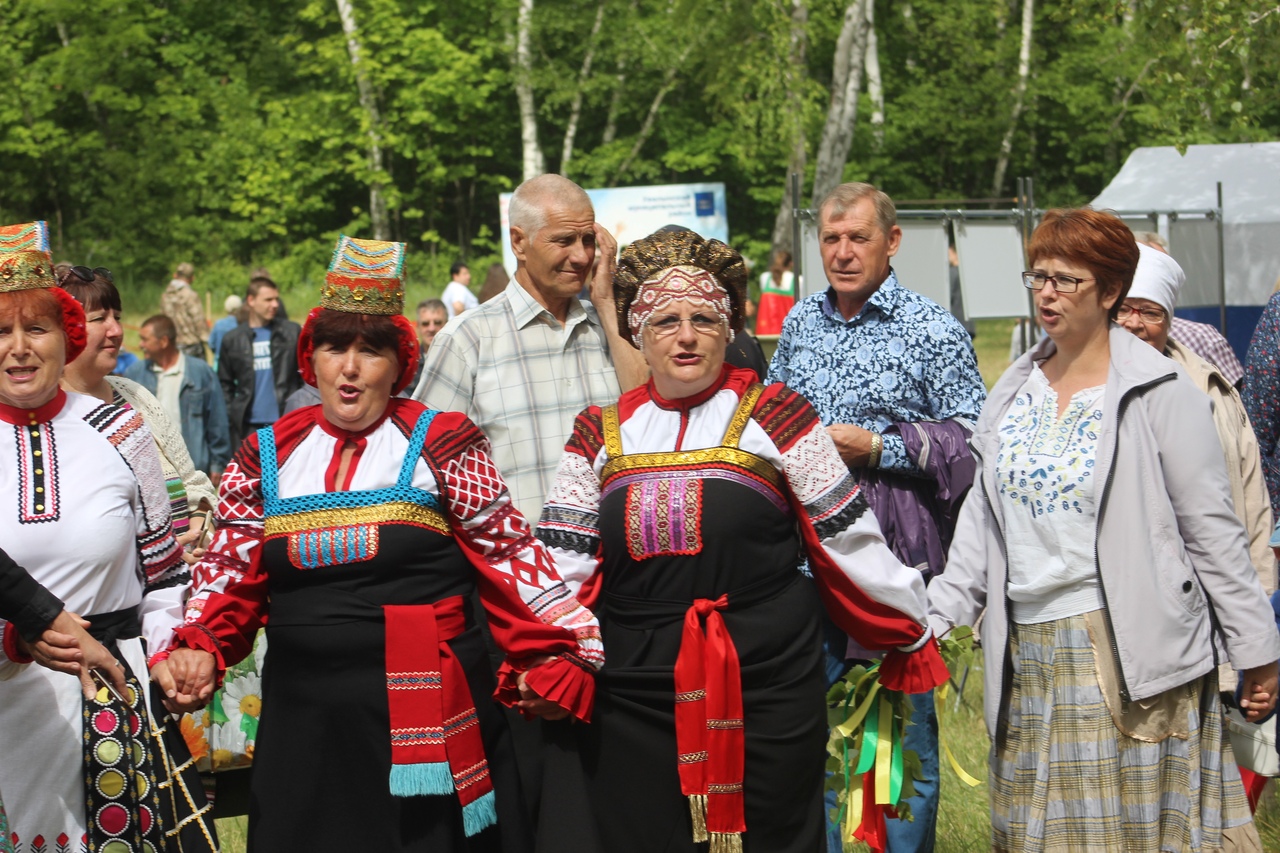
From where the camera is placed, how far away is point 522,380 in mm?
4426

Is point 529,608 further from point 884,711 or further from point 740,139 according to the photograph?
point 740,139

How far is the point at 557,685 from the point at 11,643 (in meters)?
1.30

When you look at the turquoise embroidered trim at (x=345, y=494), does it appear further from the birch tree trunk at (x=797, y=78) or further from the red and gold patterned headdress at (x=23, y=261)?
the birch tree trunk at (x=797, y=78)

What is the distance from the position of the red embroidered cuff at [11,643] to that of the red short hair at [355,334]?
3.05 ft

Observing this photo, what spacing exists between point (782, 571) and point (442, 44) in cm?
2427

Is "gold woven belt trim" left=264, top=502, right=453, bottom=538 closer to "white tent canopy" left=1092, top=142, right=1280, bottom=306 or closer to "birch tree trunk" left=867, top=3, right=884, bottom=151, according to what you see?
"white tent canopy" left=1092, top=142, right=1280, bottom=306

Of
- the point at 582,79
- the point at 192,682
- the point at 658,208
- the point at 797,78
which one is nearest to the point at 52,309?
the point at 192,682

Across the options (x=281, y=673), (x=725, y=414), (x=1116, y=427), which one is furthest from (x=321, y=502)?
(x=1116, y=427)

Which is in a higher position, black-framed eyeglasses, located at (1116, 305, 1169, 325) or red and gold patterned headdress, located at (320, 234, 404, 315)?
red and gold patterned headdress, located at (320, 234, 404, 315)

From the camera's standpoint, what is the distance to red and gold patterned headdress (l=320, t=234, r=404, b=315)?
3.62 metres

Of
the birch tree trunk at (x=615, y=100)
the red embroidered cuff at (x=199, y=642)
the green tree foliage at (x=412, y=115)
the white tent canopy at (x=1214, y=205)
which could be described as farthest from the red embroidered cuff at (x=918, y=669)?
the birch tree trunk at (x=615, y=100)

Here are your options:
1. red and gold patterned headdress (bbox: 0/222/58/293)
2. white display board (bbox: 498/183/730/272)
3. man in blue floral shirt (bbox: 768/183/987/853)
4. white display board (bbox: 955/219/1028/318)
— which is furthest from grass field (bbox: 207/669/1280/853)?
white display board (bbox: 498/183/730/272)

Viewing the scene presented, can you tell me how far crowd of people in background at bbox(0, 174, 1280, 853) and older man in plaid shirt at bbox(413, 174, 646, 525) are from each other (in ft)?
2.03

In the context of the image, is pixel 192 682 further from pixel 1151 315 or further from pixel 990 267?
pixel 990 267
